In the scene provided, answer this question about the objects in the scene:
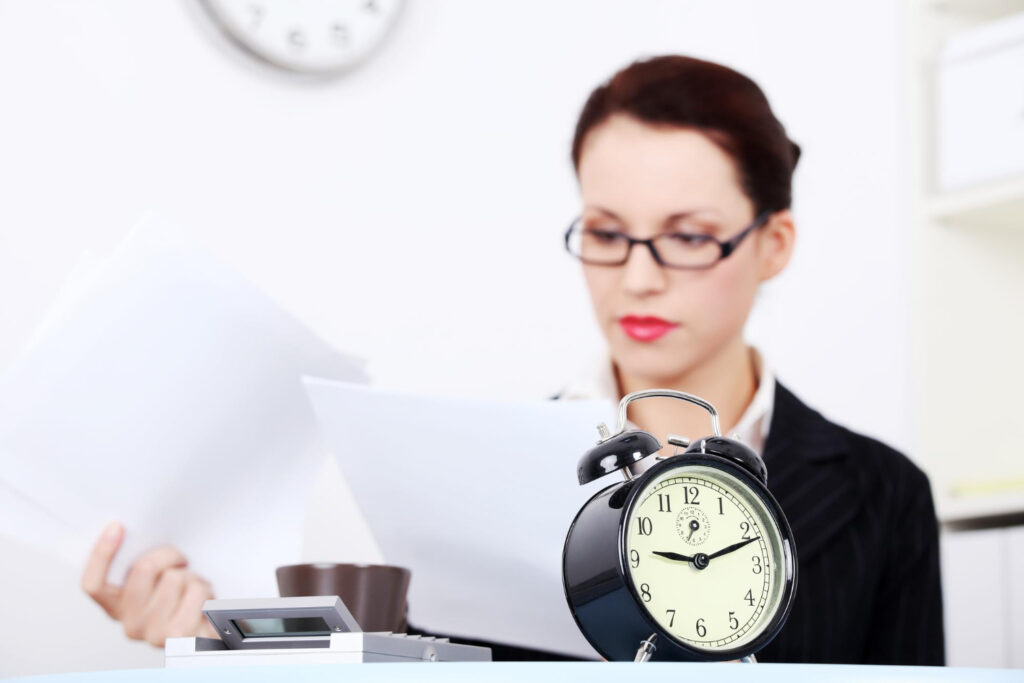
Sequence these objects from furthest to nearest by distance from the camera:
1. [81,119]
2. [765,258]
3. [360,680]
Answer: [81,119] → [765,258] → [360,680]

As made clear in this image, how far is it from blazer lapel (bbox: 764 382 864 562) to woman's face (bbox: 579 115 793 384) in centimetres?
15

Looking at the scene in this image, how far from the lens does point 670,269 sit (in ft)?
4.91

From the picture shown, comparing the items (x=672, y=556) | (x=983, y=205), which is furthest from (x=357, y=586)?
(x=983, y=205)

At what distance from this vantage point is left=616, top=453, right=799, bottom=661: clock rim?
59cm

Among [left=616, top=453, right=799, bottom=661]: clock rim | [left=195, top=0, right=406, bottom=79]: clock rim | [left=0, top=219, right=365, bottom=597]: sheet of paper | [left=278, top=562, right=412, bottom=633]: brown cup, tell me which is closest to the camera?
[left=616, top=453, right=799, bottom=661]: clock rim

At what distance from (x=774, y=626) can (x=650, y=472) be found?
4.4 inches

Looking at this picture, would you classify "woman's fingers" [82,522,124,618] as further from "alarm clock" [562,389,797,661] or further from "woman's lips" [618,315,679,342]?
"woman's lips" [618,315,679,342]

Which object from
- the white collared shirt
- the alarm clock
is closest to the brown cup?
the alarm clock

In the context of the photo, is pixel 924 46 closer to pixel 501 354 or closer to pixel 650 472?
pixel 501 354

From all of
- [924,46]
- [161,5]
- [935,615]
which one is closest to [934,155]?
[924,46]

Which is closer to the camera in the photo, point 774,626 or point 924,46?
point 774,626

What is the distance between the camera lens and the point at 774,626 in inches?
24.5

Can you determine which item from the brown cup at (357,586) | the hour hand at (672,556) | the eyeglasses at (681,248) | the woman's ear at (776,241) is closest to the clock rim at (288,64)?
the eyeglasses at (681,248)

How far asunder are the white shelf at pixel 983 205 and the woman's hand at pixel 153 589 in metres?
1.63
